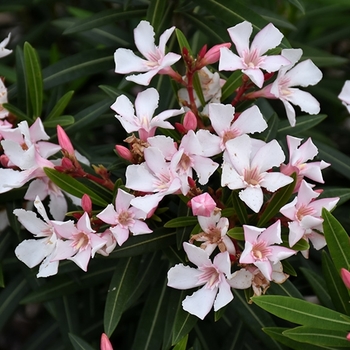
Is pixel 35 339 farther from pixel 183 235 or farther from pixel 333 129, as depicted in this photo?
pixel 333 129

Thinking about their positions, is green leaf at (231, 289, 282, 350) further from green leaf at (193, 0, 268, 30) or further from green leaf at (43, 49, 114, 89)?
green leaf at (43, 49, 114, 89)

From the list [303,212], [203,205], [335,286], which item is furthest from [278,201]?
[335,286]

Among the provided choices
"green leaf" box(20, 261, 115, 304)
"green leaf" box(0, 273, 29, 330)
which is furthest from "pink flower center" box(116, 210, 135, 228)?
"green leaf" box(0, 273, 29, 330)

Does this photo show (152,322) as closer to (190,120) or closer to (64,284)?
(64,284)

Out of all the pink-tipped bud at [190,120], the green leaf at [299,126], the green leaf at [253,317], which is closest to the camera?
the pink-tipped bud at [190,120]

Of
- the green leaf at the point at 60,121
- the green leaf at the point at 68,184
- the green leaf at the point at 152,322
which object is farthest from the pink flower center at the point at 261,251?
the green leaf at the point at 60,121

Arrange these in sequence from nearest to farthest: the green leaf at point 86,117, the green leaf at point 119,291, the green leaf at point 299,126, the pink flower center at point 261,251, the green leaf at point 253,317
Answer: the pink flower center at point 261,251 → the green leaf at point 119,291 → the green leaf at point 253,317 → the green leaf at point 299,126 → the green leaf at point 86,117

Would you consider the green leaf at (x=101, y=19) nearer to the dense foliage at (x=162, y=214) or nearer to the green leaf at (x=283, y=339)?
the dense foliage at (x=162, y=214)
